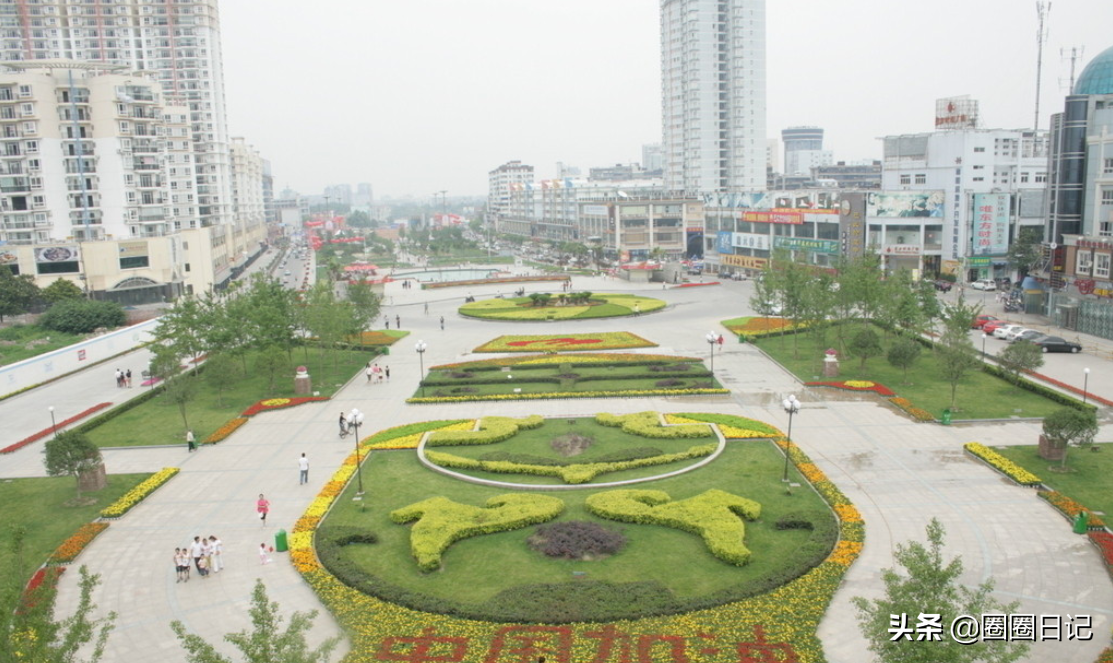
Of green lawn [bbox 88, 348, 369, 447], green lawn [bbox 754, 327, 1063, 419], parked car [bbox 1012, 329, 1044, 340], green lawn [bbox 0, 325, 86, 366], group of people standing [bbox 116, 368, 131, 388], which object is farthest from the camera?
green lawn [bbox 0, 325, 86, 366]

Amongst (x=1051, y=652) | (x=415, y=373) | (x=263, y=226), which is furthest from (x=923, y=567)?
(x=263, y=226)

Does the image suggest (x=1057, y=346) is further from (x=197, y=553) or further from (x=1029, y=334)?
(x=197, y=553)

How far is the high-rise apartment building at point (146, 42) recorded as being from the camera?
98562 millimetres

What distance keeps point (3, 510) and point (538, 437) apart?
1545cm

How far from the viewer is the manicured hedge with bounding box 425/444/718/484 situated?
22.7 m

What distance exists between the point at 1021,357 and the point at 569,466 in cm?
1837

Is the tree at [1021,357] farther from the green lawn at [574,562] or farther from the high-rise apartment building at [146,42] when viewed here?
the high-rise apartment building at [146,42]

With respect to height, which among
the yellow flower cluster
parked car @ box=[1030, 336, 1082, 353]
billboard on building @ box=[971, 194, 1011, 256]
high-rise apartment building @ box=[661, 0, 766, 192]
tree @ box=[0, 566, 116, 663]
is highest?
high-rise apartment building @ box=[661, 0, 766, 192]

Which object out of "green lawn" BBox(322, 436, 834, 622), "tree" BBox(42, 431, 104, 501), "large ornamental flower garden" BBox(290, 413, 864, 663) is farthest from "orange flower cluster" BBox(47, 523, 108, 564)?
"green lawn" BBox(322, 436, 834, 622)

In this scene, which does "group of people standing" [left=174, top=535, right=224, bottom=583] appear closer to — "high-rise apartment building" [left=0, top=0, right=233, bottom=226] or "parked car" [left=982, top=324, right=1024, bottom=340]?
"parked car" [left=982, top=324, right=1024, bottom=340]

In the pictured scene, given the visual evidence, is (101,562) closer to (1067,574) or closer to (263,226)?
(1067,574)

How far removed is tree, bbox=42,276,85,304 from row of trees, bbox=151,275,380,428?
67.0 feet

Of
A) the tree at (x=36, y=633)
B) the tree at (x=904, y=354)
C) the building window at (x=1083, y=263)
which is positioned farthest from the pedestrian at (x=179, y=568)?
the building window at (x=1083, y=263)

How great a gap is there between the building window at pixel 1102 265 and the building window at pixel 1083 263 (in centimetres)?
38
